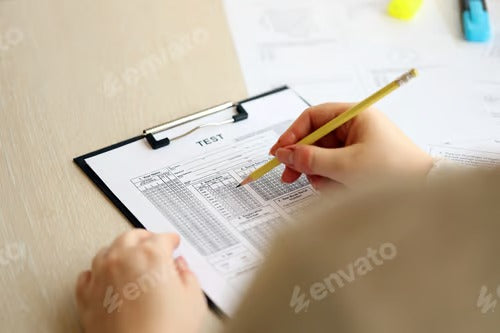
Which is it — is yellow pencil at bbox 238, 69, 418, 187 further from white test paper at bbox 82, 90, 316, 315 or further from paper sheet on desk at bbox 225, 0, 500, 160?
paper sheet on desk at bbox 225, 0, 500, 160

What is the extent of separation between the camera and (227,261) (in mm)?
707

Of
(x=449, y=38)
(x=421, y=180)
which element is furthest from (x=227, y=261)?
(x=449, y=38)

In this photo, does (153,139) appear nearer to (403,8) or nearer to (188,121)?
(188,121)

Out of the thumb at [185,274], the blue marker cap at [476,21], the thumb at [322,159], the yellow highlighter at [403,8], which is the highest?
the yellow highlighter at [403,8]

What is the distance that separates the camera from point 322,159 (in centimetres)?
76

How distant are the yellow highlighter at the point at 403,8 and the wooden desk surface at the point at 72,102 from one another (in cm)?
29

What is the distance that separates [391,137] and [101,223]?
358 millimetres

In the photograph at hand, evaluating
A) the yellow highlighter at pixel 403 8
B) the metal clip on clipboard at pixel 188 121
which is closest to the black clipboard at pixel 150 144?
the metal clip on clipboard at pixel 188 121

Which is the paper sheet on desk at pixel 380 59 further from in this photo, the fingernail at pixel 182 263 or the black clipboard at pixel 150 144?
the fingernail at pixel 182 263

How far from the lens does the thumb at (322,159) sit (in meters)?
0.76

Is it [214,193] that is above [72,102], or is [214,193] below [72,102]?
below

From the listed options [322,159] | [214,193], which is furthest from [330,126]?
[214,193]

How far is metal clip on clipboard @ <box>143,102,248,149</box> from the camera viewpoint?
33.4 inches

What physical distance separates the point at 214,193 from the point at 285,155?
0.32 ft
